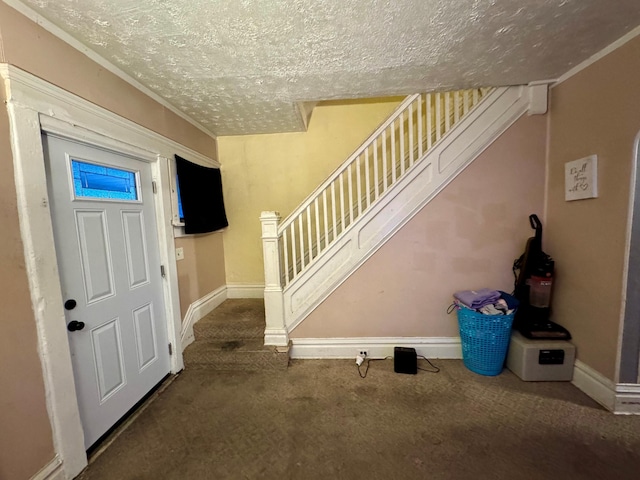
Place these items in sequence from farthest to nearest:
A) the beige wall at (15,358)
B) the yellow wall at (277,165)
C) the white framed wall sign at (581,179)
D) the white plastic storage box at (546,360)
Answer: the yellow wall at (277,165), the white plastic storage box at (546,360), the white framed wall sign at (581,179), the beige wall at (15,358)

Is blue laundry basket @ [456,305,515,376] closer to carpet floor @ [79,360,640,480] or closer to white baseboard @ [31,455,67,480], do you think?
carpet floor @ [79,360,640,480]

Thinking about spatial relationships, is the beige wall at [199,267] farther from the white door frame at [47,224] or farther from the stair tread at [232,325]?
the white door frame at [47,224]

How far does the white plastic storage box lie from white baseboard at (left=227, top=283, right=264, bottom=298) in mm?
2995

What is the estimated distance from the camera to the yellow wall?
321cm

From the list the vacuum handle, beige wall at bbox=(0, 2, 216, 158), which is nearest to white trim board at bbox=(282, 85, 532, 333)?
the vacuum handle

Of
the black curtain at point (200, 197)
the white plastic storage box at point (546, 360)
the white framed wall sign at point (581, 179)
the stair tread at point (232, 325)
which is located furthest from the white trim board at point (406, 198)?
the white plastic storage box at point (546, 360)

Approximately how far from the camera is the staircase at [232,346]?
242 centimetres

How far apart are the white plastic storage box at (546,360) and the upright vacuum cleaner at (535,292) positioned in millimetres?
67

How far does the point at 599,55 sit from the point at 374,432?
315 centimetres

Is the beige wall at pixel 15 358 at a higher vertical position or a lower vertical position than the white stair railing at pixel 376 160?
lower

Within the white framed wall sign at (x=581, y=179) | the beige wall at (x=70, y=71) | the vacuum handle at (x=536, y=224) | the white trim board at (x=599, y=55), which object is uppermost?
the white trim board at (x=599, y=55)

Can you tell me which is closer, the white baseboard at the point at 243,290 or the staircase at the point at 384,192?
the staircase at the point at 384,192

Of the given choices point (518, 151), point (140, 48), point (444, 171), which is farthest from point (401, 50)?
point (140, 48)

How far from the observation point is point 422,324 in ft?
8.29
